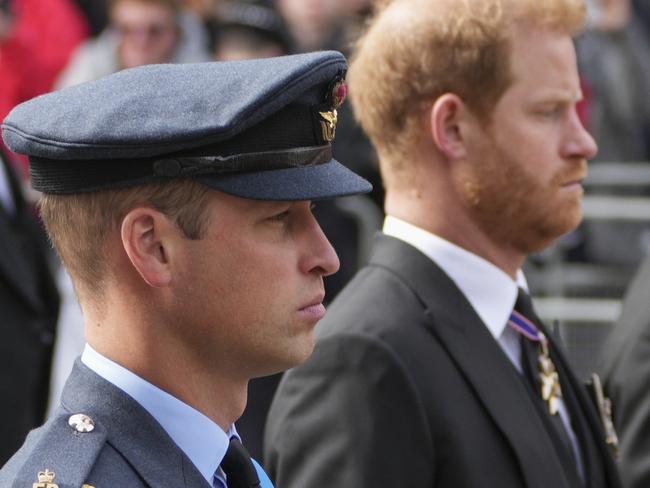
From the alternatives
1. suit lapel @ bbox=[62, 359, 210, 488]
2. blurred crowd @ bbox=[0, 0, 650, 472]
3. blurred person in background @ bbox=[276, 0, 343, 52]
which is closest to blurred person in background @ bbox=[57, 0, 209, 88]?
blurred crowd @ bbox=[0, 0, 650, 472]

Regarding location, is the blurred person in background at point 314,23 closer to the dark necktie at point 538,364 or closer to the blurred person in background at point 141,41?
the blurred person in background at point 141,41

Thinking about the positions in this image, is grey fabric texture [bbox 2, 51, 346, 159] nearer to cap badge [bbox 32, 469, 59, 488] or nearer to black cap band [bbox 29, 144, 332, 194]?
black cap band [bbox 29, 144, 332, 194]

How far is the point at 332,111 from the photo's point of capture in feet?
8.12

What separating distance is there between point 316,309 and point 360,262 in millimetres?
5318

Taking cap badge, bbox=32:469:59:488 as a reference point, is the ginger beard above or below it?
below

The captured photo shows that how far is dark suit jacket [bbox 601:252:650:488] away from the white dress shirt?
37 cm

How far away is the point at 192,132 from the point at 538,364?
157cm

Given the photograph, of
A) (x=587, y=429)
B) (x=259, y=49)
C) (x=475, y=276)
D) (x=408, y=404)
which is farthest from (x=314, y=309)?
(x=259, y=49)

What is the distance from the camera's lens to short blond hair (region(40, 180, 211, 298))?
2.22 meters

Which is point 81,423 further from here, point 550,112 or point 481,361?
point 550,112

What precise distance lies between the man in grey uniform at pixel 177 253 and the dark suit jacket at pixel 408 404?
75 centimetres

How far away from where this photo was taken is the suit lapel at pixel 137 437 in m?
2.16

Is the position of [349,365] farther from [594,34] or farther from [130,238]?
[594,34]

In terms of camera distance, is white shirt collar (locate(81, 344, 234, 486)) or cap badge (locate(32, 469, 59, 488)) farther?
white shirt collar (locate(81, 344, 234, 486))
